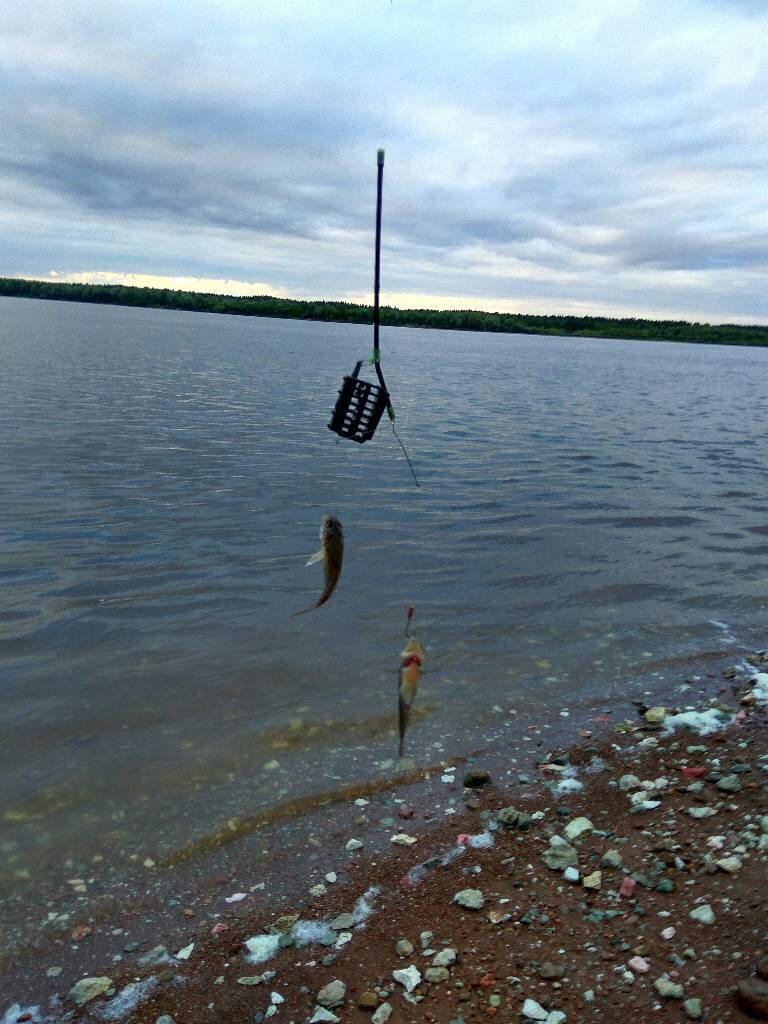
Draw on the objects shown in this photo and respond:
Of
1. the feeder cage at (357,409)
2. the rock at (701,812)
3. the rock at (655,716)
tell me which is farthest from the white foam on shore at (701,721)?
the feeder cage at (357,409)

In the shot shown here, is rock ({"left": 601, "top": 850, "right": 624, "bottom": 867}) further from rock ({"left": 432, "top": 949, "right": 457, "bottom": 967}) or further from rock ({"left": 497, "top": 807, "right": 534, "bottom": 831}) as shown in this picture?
rock ({"left": 432, "top": 949, "right": 457, "bottom": 967})

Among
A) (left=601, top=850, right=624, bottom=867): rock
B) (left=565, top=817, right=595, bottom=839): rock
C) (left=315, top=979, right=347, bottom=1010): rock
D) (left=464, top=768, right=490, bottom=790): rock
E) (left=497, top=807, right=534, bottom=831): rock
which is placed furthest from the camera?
(left=464, top=768, right=490, bottom=790): rock

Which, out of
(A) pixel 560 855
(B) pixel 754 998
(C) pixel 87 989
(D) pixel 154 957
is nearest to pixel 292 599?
(A) pixel 560 855

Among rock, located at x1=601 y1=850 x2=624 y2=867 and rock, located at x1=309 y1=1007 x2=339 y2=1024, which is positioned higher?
rock, located at x1=601 y1=850 x2=624 y2=867

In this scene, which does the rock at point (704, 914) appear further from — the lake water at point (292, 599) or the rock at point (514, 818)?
the lake water at point (292, 599)

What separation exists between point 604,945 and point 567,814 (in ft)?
5.52

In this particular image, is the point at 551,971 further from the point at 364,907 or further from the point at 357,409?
the point at 357,409

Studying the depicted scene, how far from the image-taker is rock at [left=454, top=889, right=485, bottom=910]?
559 cm

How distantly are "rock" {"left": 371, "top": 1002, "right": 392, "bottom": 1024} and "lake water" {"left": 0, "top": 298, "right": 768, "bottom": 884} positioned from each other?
2738mm

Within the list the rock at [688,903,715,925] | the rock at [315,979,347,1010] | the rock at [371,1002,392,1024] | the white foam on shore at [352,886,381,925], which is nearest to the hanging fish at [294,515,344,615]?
the white foam on shore at [352,886,381,925]

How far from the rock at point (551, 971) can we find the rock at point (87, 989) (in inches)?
118

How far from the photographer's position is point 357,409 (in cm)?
693

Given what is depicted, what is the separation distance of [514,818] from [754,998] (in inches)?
102

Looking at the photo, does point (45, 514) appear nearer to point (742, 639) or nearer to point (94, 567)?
point (94, 567)
